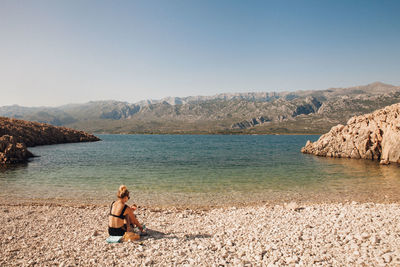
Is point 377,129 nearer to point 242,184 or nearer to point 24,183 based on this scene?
point 242,184

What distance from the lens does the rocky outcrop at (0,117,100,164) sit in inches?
1852

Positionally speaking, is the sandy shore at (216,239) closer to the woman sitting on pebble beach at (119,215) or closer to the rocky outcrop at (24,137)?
the woman sitting on pebble beach at (119,215)

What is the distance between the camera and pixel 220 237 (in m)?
12.6

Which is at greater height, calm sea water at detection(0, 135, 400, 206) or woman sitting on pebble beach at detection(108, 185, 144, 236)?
woman sitting on pebble beach at detection(108, 185, 144, 236)

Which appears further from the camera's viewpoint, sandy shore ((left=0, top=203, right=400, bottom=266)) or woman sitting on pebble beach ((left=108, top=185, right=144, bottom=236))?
woman sitting on pebble beach ((left=108, top=185, right=144, bottom=236))

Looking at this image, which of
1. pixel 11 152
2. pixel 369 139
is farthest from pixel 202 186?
pixel 369 139

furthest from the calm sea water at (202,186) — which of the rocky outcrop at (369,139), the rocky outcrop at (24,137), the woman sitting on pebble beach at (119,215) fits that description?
the rocky outcrop at (369,139)

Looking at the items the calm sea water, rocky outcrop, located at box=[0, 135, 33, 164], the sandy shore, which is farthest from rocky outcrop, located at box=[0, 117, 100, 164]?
the sandy shore

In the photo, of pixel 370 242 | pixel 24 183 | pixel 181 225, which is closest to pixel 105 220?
pixel 181 225

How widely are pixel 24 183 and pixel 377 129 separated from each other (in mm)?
68901

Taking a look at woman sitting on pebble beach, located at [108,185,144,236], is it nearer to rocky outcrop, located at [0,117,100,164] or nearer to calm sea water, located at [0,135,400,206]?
calm sea water, located at [0,135,400,206]

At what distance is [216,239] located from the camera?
1223cm

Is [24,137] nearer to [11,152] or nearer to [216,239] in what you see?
[11,152]

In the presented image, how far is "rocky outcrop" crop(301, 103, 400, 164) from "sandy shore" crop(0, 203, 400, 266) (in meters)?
43.5
